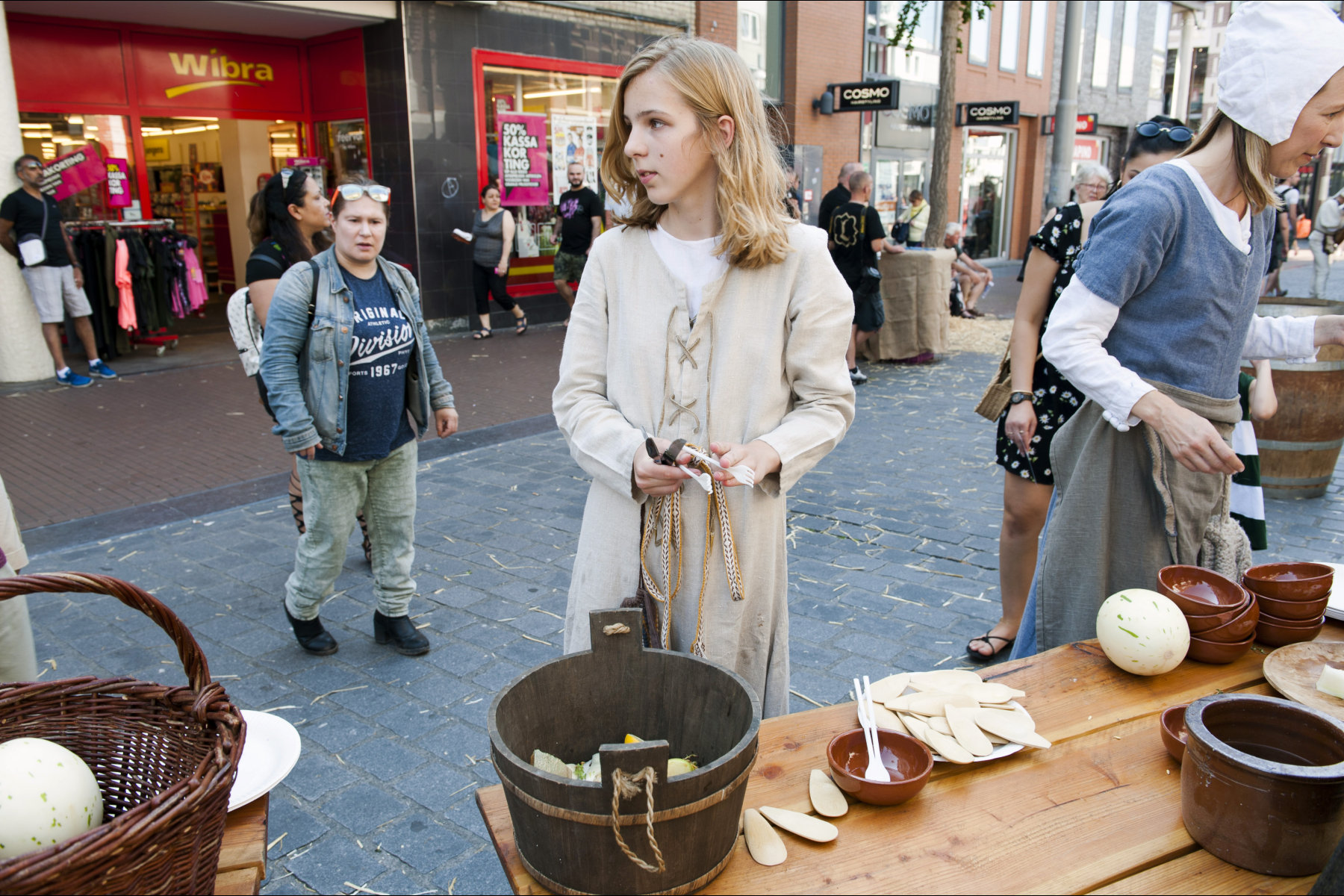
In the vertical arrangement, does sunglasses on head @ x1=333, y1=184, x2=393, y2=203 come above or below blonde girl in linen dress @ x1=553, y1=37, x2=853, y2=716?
above

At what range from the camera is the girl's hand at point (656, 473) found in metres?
1.80

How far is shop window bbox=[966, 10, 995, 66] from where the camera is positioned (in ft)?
69.6

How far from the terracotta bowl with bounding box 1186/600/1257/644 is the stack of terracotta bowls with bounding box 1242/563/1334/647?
97 millimetres

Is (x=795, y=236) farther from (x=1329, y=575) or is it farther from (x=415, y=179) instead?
(x=415, y=179)

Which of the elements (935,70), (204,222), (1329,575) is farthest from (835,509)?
(935,70)

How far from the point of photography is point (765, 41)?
56.5 feet

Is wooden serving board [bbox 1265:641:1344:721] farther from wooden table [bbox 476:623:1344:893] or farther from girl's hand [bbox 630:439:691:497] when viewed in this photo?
girl's hand [bbox 630:439:691:497]

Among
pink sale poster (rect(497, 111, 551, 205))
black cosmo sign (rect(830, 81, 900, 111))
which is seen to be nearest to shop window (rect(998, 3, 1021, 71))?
black cosmo sign (rect(830, 81, 900, 111))

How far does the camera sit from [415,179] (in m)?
11.5

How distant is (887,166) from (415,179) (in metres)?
12.0

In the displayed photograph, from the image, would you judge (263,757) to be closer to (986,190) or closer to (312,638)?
(312,638)

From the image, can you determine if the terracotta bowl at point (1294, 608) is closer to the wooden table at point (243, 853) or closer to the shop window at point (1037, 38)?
the wooden table at point (243, 853)

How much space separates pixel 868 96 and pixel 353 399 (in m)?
14.8

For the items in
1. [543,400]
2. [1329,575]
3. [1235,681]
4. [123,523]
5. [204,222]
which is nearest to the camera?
[1235,681]
